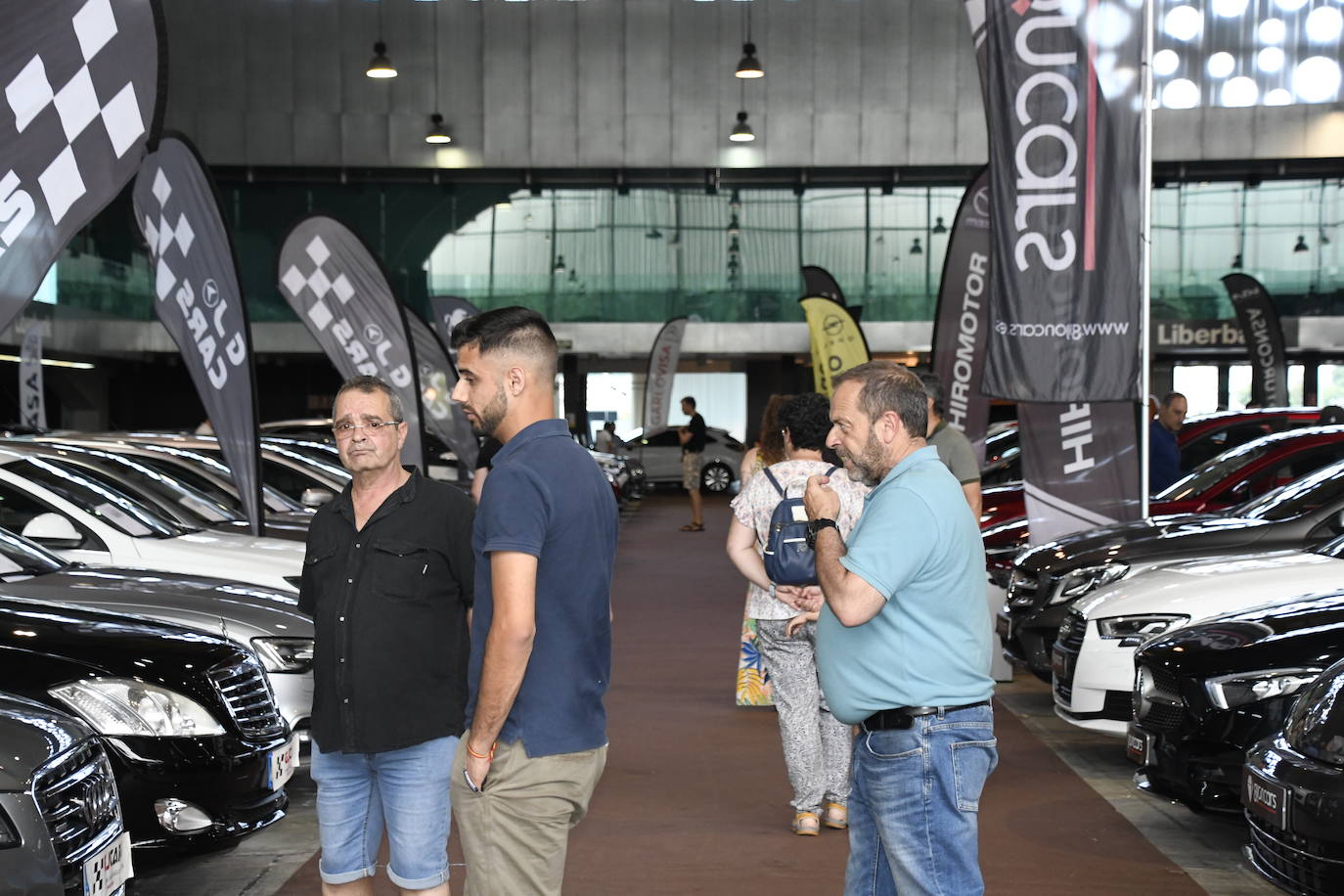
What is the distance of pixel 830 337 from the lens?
67.4ft

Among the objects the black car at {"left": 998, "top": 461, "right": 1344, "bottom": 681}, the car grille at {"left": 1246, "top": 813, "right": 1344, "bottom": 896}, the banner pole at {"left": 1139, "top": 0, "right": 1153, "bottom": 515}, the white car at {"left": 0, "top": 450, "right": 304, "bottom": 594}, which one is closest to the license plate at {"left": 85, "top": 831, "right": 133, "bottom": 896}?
the car grille at {"left": 1246, "top": 813, "right": 1344, "bottom": 896}

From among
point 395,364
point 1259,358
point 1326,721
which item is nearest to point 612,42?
point 1259,358

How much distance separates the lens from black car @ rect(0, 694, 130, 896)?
11.8 ft

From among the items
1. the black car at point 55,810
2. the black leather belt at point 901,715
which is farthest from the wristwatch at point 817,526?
the black car at point 55,810

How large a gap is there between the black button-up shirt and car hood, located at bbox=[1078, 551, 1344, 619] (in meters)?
4.43

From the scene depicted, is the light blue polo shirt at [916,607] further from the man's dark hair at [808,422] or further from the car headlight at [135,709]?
the man's dark hair at [808,422]

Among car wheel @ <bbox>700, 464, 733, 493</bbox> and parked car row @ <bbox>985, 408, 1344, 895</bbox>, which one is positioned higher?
parked car row @ <bbox>985, 408, 1344, 895</bbox>

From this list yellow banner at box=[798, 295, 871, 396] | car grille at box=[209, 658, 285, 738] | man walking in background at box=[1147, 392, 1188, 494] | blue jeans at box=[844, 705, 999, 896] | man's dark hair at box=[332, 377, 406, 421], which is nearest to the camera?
blue jeans at box=[844, 705, 999, 896]

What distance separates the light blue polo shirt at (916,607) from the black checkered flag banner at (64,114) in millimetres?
4156

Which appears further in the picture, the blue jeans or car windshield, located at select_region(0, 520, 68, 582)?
car windshield, located at select_region(0, 520, 68, 582)

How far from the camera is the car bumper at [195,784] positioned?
4969 millimetres

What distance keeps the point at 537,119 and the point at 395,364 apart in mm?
23199

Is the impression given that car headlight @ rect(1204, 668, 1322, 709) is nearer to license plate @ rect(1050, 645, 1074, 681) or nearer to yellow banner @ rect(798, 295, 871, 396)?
license plate @ rect(1050, 645, 1074, 681)

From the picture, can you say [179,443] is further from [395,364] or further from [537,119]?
[537,119]
